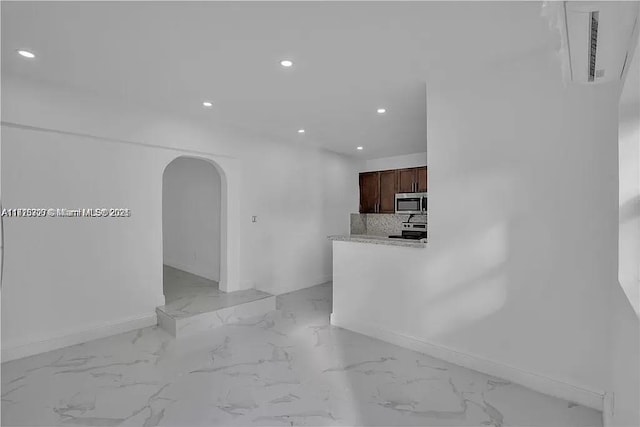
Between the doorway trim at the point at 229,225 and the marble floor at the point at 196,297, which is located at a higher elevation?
the doorway trim at the point at 229,225

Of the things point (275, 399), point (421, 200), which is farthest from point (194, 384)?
point (421, 200)

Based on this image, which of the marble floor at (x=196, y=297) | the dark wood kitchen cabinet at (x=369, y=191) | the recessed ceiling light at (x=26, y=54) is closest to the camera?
the recessed ceiling light at (x=26, y=54)

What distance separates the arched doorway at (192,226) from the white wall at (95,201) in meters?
0.82

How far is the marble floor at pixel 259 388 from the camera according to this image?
2080mm

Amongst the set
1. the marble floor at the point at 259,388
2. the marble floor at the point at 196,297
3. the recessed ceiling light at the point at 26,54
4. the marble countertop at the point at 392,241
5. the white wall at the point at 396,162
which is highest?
the recessed ceiling light at the point at 26,54

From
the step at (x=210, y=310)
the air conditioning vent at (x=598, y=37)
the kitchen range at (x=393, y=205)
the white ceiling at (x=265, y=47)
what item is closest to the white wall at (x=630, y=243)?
the air conditioning vent at (x=598, y=37)

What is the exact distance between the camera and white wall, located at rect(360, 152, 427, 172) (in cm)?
608

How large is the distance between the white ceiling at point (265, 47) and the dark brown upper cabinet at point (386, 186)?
2.64 metres

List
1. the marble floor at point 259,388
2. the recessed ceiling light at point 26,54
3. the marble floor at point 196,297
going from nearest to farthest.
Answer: the marble floor at point 259,388 < the recessed ceiling light at point 26,54 < the marble floor at point 196,297

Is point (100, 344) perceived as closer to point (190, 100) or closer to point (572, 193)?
point (190, 100)

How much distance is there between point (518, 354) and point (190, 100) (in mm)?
3857

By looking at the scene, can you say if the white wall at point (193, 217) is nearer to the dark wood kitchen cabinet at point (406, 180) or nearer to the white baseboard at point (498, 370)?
the white baseboard at point (498, 370)

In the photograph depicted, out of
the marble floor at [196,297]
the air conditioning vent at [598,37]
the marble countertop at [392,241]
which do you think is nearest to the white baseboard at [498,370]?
the marble countertop at [392,241]

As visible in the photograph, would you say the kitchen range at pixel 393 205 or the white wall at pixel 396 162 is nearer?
the kitchen range at pixel 393 205
